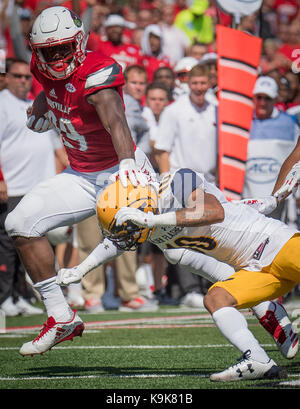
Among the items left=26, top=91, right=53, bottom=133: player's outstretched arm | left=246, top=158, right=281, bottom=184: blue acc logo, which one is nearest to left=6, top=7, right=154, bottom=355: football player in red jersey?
left=26, top=91, right=53, bottom=133: player's outstretched arm

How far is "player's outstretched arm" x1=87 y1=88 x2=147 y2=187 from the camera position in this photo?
13.7 feet

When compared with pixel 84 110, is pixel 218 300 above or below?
below

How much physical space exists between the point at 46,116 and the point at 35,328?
2.03m

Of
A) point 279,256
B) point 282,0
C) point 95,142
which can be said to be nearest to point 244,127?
point 95,142

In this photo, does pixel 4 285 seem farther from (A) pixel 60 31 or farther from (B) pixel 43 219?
(A) pixel 60 31

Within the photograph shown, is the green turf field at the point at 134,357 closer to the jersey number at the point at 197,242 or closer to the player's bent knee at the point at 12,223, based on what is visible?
the jersey number at the point at 197,242

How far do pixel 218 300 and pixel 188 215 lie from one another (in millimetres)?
455

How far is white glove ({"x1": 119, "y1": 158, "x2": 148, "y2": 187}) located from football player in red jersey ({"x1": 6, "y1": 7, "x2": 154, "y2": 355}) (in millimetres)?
218

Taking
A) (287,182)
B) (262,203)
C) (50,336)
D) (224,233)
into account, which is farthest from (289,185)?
(50,336)

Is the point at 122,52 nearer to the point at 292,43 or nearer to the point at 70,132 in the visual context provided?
the point at 292,43

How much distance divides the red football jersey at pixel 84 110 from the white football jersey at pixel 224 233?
0.84 m

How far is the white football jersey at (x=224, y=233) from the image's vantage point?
4195 mm

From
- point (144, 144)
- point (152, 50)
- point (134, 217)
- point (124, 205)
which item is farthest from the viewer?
point (152, 50)

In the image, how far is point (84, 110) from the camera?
194 inches
